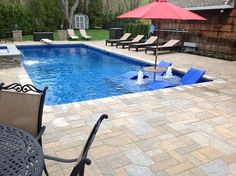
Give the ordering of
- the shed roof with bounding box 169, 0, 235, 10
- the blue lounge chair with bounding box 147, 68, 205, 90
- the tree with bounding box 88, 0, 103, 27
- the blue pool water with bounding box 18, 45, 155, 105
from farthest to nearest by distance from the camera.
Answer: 1. the tree with bounding box 88, 0, 103, 27
2. the shed roof with bounding box 169, 0, 235, 10
3. the blue pool water with bounding box 18, 45, 155, 105
4. the blue lounge chair with bounding box 147, 68, 205, 90

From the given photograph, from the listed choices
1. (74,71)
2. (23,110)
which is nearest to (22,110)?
(23,110)

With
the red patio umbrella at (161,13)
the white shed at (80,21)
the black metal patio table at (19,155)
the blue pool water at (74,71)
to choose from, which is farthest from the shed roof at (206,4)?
the white shed at (80,21)

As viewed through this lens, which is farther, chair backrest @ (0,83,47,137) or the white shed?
the white shed

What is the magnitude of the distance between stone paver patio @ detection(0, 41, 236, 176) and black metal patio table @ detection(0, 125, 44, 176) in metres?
0.85

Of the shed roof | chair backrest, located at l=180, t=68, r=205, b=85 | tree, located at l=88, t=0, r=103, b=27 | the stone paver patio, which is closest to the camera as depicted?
the stone paver patio

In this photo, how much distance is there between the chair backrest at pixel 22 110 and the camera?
2.31m

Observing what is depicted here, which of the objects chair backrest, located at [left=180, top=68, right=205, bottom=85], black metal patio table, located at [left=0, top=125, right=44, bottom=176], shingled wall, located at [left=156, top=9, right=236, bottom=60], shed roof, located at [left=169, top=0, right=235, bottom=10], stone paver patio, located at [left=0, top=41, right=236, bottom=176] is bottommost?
stone paver patio, located at [left=0, top=41, right=236, bottom=176]

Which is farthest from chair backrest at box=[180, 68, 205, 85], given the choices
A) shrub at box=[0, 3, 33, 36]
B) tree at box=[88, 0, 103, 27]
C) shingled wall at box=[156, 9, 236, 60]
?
tree at box=[88, 0, 103, 27]

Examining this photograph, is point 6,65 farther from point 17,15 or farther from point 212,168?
point 17,15

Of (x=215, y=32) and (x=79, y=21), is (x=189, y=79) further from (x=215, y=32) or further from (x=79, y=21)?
(x=79, y=21)

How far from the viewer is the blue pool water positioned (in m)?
6.88


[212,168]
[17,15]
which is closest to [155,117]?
[212,168]

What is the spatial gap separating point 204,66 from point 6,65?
23.5 ft

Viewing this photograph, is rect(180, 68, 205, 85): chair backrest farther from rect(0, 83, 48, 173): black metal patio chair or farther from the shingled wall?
rect(0, 83, 48, 173): black metal patio chair
